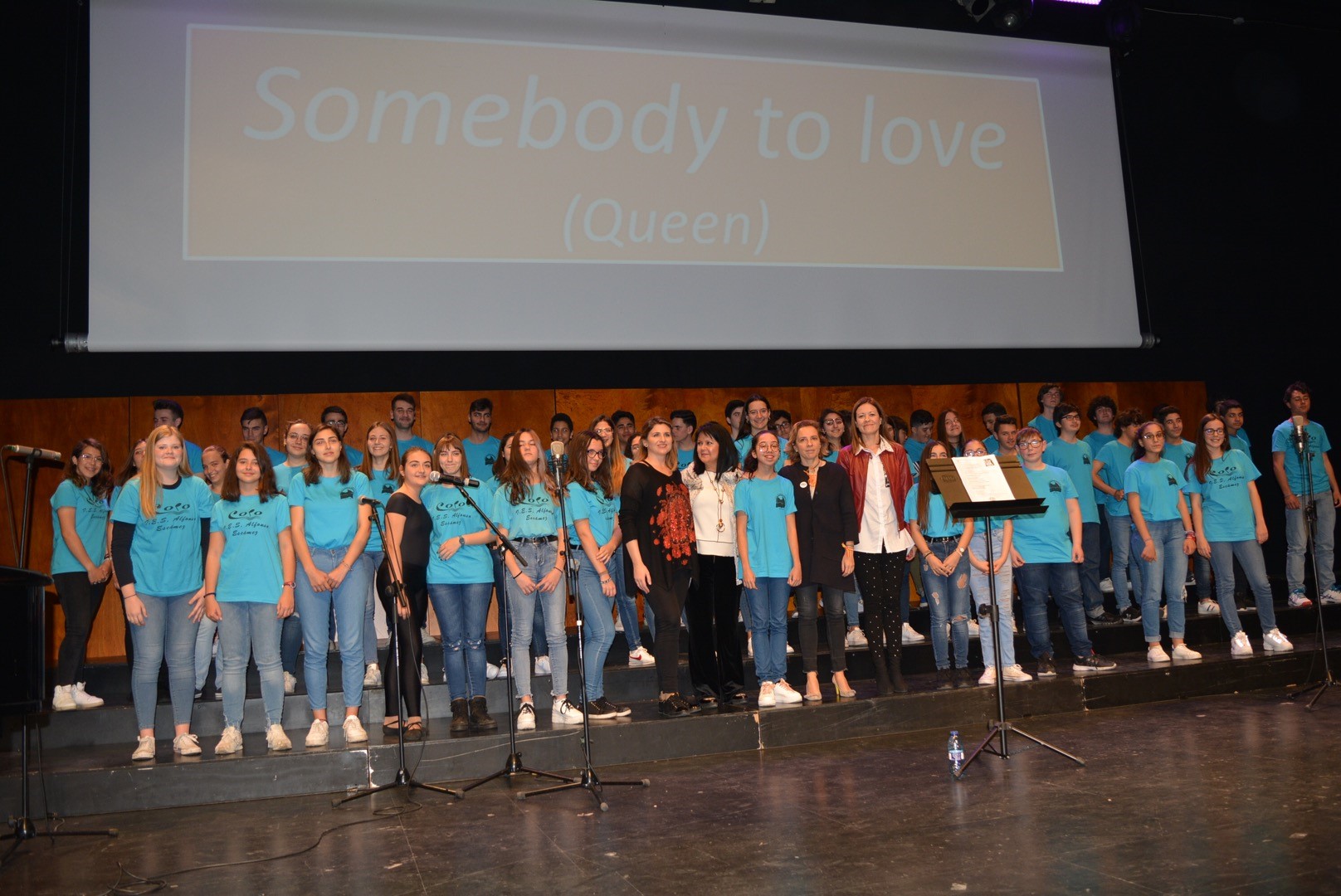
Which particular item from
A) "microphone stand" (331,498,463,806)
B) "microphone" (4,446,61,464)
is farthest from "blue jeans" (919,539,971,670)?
"microphone" (4,446,61,464)

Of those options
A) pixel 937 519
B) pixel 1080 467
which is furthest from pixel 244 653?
pixel 1080 467

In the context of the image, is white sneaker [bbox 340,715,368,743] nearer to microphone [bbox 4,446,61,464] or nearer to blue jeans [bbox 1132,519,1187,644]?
microphone [bbox 4,446,61,464]

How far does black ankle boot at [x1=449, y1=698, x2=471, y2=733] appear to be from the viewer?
4.63 metres

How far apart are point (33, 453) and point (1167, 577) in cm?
562

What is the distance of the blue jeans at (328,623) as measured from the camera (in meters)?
4.61

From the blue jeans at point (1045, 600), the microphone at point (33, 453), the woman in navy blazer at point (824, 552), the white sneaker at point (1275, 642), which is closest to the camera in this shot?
the microphone at point (33, 453)

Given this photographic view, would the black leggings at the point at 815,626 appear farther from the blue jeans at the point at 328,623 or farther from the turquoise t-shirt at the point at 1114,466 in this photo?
the turquoise t-shirt at the point at 1114,466

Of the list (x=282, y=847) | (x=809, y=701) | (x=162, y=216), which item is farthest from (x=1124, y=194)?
(x=282, y=847)

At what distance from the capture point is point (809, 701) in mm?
4992

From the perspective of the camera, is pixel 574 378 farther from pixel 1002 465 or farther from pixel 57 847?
pixel 57 847

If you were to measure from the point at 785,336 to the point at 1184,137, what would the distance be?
4.43 meters

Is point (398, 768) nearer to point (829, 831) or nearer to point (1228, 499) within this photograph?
point (829, 831)

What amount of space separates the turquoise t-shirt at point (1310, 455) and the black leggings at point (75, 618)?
6.93 meters

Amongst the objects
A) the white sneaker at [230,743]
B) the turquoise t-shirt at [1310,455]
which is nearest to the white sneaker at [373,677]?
the white sneaker at [230,743]
